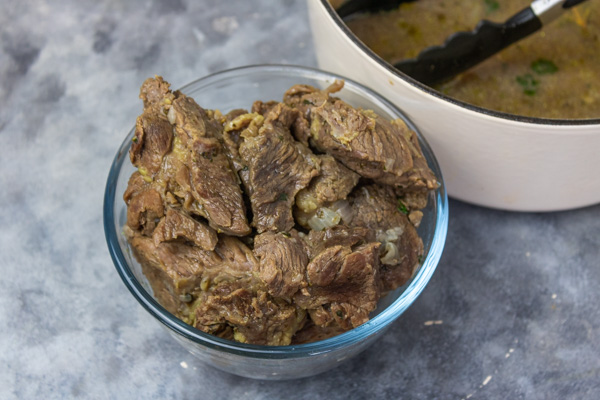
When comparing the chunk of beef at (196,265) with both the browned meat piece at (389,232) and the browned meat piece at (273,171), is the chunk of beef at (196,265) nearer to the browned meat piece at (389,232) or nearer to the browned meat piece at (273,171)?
the browned meat piece at (273,171)

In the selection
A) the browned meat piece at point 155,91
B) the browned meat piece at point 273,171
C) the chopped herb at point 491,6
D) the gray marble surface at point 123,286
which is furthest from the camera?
the chopped herb at point 491,6

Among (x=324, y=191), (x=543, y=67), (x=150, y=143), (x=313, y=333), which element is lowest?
(x=543, y=67)

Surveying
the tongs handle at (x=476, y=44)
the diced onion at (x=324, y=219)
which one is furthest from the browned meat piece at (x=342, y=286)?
→ the tongs handle at (x=476, y=44)

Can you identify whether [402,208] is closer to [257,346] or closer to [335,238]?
[335,238]

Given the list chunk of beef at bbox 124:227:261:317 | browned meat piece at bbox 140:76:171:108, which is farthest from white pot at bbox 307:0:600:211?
chunk of beef at bbox 124:227:261:317

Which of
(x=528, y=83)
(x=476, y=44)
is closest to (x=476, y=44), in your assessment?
(x=476, y=44)

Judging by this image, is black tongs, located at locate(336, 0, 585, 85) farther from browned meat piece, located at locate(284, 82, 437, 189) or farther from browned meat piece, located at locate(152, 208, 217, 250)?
browned meat piece, located at locate(152, 208, 217, 250)
